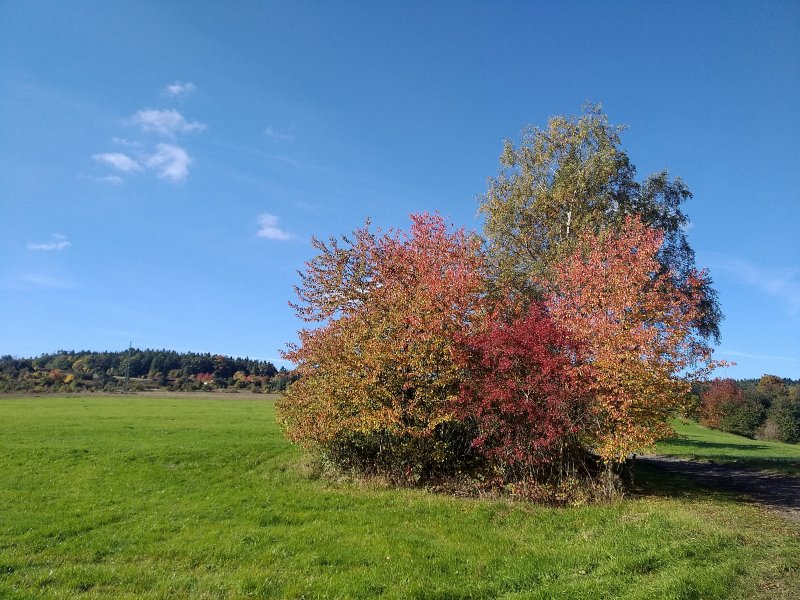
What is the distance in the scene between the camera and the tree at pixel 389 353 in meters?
17.0

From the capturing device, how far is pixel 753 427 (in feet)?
227

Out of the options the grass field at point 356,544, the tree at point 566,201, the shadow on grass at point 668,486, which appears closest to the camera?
the grass field at point 356,544

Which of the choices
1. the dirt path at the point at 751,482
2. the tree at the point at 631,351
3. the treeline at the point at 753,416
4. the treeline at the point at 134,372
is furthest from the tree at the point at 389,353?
the treeline at the point at 134,372

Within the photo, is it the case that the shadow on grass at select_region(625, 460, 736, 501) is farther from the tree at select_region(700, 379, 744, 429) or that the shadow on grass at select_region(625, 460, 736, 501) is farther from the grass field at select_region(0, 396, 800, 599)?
the tree at select_region(700, 379, 744, 429)

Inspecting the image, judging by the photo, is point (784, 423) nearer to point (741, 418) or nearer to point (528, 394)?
point (741, 418)

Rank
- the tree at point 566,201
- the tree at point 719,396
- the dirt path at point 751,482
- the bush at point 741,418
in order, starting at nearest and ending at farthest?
the dirt path at point 751,482
the tree at point 566,201
the tree at point 719,396
the bush at point 741,418

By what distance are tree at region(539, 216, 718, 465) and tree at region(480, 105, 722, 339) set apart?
1004 cm

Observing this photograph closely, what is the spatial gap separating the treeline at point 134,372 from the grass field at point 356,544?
292 feet

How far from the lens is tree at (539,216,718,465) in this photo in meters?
14.1

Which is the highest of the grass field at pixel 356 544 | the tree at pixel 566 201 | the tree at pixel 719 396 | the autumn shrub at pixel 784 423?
the tree at pixel 566 201

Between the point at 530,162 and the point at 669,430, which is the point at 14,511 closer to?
the point at 669,430

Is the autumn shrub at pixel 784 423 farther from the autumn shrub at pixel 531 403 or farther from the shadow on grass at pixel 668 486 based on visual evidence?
the autumn shrub at pixel 531 403

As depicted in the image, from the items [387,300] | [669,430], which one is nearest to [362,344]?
[387,300]

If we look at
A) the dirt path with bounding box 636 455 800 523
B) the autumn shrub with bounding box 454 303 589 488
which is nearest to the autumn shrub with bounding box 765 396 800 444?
the dirt path with bounding box 636 455 800 523
